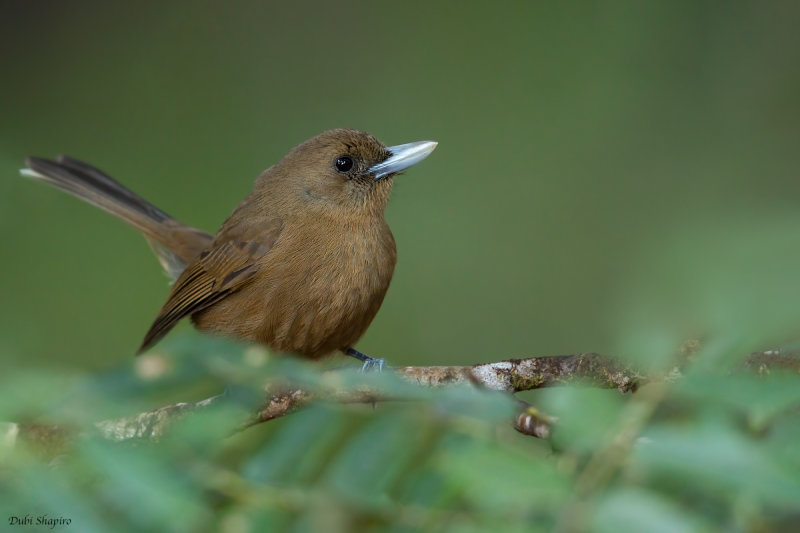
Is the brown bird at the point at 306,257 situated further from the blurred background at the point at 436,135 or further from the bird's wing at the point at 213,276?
the blurred background at the point at 436,135

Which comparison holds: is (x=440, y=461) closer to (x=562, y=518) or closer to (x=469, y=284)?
(x=562, y=518)

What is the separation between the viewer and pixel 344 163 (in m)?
4.91

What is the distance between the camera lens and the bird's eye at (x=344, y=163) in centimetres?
490

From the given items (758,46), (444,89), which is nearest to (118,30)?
(444,89)

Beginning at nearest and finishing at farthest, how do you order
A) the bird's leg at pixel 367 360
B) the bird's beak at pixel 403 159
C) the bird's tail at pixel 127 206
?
1. the bird's leg at pixel 367 360
2. the bird's beak at pixel 403 159
3. the bird's tail at pixel 127 206

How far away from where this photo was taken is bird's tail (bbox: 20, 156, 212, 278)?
5758 mm

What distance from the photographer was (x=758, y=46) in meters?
7.29

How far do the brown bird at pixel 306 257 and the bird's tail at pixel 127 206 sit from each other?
0.59m

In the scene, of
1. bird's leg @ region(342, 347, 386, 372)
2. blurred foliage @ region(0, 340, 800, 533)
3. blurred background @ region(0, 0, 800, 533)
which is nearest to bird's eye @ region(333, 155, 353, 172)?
blurred background @ region(0, 0, 800, 533)

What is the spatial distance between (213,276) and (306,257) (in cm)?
68

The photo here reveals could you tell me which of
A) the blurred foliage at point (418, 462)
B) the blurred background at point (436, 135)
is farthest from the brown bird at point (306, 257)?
the blurred foliage at point (418, 462)

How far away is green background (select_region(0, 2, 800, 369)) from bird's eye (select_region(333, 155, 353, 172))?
184 centimetres

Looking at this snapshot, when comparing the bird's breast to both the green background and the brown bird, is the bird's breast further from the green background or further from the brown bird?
the green background

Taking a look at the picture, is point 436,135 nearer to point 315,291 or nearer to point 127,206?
point 127,206
